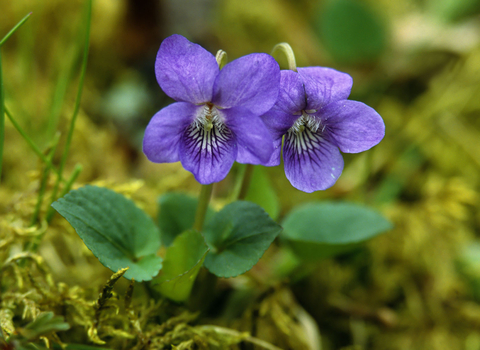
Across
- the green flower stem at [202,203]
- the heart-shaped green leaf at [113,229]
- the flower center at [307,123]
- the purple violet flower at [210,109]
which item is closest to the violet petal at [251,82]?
the purple violet flower at [210,109]

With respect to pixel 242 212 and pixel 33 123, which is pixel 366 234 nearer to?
pixel 242 212

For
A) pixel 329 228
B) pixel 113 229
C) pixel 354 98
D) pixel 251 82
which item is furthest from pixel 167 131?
pixel 354 98

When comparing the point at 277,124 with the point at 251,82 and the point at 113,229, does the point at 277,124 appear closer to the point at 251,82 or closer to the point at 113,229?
the point at 251,82

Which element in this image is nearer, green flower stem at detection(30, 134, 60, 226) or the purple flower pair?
the purple flower pair

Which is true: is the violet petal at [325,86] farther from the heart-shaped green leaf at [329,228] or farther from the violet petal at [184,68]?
the heart-shaped green leaf at [329,228]

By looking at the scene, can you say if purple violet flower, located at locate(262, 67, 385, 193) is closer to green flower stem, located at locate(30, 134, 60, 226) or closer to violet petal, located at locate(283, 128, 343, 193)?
violet petal, located at locate(283, 128, 343, 193)

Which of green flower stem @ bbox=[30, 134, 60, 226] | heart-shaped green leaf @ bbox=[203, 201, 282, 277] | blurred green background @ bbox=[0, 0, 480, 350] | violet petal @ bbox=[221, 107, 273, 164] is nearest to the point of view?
violet petal @ bbox=[221, 107, 273, 164]

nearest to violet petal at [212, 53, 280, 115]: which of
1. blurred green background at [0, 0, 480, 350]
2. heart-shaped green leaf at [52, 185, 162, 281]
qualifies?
heart-shaped green leaf at [52, 185, 162, 281]
